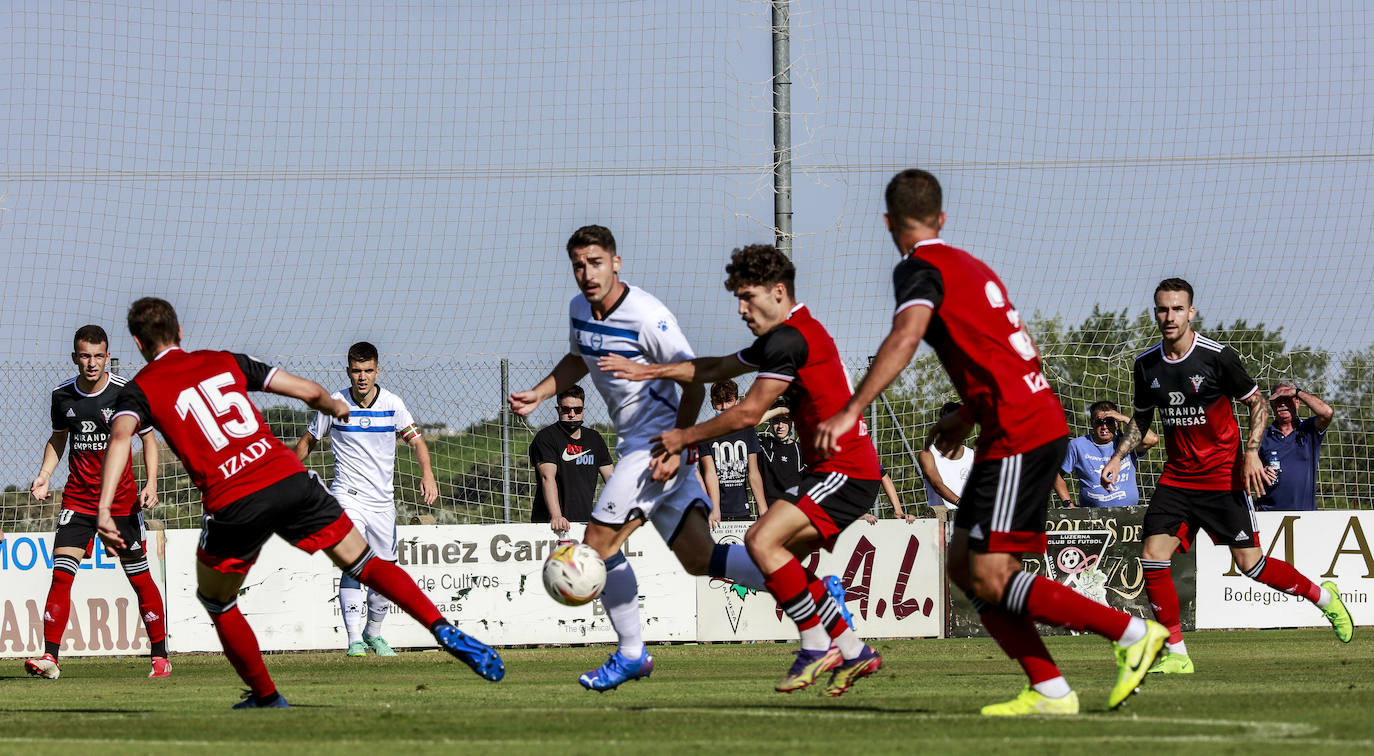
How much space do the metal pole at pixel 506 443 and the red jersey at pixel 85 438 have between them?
13.1 ft

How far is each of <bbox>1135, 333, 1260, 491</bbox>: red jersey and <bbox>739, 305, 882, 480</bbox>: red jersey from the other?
3.21 m

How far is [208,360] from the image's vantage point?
7.79m

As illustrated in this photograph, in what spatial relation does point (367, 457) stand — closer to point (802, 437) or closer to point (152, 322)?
point (152, 322)

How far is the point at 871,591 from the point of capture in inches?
616

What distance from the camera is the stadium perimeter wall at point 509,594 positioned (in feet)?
48.1

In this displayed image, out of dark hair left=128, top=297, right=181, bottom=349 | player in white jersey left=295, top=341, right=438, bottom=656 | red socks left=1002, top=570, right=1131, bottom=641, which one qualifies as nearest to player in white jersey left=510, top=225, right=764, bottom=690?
dark hair left=128, top=297, right=181, bottom=349

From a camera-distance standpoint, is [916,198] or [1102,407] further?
[1102,407]

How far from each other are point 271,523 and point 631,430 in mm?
1959

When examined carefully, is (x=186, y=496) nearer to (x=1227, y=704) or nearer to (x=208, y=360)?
(x=208, y=360)

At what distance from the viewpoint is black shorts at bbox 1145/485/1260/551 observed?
1109 cm

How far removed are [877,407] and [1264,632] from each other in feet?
14.0

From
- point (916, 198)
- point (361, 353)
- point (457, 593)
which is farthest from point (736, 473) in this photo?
point (916, 198)

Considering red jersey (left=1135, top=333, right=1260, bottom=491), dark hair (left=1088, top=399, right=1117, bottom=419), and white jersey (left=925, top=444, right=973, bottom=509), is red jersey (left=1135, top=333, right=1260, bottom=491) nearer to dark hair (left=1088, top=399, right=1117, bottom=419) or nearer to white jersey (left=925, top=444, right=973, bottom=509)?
dark hair (left=1088, top=399, right=1117, bottom=419)

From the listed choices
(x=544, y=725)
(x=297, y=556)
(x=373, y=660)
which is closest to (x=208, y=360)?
(x=544, y=725)
